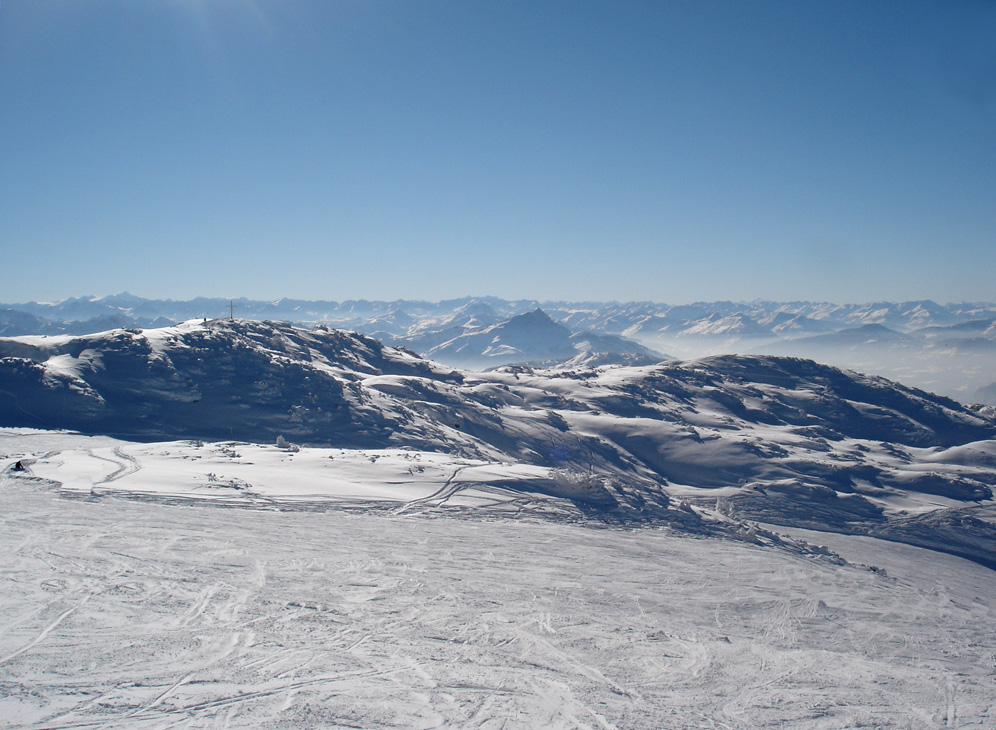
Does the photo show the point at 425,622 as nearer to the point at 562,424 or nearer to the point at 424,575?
the point at 424,575

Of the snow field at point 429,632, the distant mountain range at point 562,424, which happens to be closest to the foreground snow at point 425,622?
the snow field at point 429,632

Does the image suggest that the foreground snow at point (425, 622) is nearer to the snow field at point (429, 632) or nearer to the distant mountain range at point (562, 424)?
the snow field at point (429, 632)

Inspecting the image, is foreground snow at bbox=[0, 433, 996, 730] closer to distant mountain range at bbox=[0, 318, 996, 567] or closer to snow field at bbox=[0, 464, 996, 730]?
snow field at bbox=[0, 464, 996, 730]

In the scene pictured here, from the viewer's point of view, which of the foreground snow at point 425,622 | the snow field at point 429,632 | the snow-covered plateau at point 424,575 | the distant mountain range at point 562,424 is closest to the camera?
the snow field at point 429,632

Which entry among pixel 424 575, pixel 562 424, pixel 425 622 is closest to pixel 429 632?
pixel 425 622

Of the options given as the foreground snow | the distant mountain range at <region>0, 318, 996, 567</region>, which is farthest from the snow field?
the distant mountain range at <region>0, 318, 996, 567</region>

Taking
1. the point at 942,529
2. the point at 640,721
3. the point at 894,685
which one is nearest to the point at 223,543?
the point at 640,721
